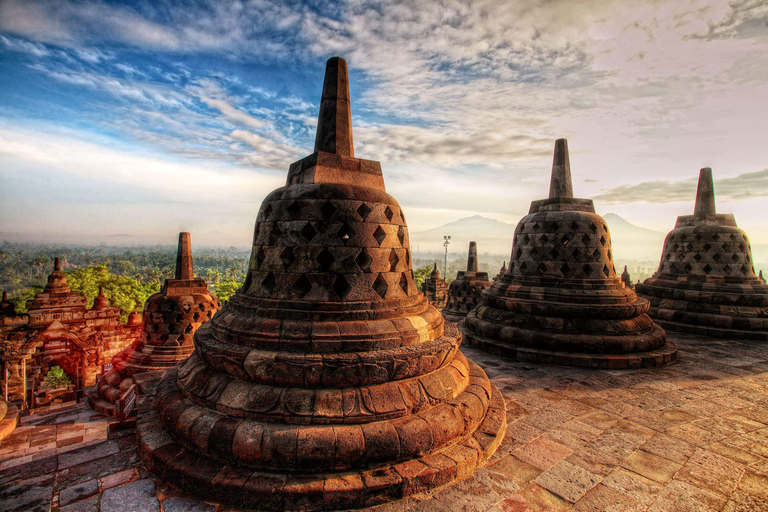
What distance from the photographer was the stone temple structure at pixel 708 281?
8812 mm

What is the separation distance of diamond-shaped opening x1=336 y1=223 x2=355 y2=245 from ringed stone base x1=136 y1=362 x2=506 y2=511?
6.39 feet

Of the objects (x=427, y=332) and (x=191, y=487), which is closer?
(x=191, y=487)

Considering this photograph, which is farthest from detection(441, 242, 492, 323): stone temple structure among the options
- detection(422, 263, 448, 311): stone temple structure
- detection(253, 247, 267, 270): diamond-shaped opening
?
detection(253, 247, 267, 270): diamond-shaped opening

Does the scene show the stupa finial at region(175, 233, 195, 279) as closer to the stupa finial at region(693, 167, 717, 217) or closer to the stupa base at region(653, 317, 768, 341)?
the stupa base at region(653, 317, 768, 341)

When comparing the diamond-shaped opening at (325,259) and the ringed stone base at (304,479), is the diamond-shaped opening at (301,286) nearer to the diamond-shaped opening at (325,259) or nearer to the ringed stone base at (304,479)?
the diamond-shaped opening at (325,259)

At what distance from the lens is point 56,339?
13.5 metres

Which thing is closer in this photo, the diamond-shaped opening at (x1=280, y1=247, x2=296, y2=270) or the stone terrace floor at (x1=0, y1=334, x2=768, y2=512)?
the stone terrace floor at (x1=0, y1=334, x2=768, y2=512)

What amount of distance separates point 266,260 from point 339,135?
5.56 feet

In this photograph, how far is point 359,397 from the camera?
311 centimetres

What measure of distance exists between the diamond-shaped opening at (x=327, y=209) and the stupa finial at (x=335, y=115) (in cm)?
80

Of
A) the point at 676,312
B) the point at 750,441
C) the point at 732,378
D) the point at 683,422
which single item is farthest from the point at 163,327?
A: the point at 676,312

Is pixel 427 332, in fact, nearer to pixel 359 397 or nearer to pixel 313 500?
pixel 359 397

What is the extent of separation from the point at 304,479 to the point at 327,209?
94.8 inches

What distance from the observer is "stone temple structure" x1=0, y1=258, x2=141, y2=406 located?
10.1 metres
